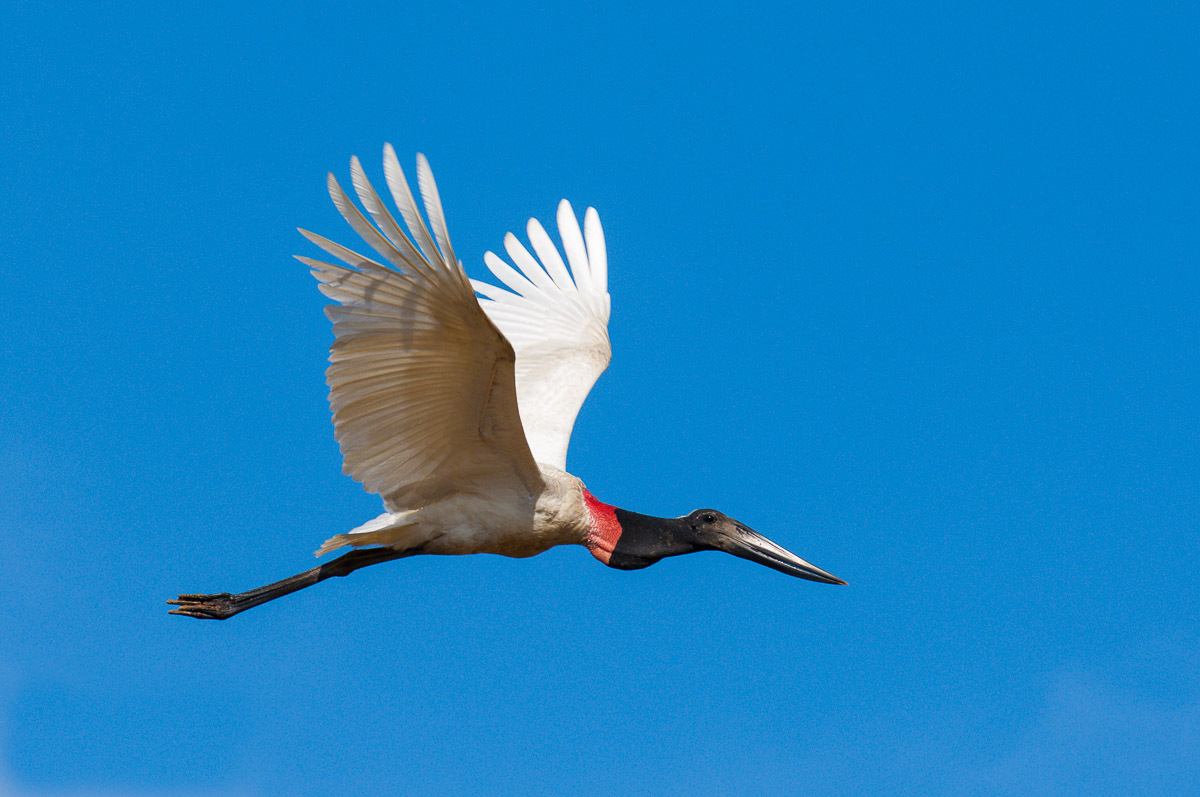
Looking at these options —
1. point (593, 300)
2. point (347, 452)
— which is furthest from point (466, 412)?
point (593, 300)

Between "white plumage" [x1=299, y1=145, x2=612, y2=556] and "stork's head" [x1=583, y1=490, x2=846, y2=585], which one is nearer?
"white plumage" [x1=299, y1=145, x2=612, y2=556]

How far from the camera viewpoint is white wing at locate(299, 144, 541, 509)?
7.41 meters

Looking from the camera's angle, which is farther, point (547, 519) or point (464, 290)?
point (547, 519)

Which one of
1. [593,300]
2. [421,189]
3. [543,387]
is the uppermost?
[593,300]

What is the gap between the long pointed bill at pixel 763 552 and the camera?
10.4m

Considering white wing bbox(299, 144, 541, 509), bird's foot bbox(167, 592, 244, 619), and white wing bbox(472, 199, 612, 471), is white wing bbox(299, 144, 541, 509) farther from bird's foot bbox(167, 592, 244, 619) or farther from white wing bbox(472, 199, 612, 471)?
white wing bbox(472, 199, 612, 471)

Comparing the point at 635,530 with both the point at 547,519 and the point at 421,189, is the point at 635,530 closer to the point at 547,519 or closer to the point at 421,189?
the point at 547,519

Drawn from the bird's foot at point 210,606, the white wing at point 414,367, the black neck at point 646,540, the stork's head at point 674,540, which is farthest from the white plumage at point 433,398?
the bird's foot at point 210,606

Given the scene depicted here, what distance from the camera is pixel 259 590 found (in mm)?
10039

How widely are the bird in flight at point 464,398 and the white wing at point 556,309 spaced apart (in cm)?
2

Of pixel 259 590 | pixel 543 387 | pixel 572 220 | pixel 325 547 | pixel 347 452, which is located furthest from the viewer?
pixel 572 220

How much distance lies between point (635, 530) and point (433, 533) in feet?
5.67

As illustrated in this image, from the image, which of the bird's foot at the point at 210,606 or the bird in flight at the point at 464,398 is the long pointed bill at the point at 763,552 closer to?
A: the bird in flight at the point at 464,398

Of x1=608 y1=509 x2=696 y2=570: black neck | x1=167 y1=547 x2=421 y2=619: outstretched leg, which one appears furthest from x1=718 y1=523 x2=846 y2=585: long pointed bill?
x1=167 y1=547 x2=421 y2=619: outstretched leg
